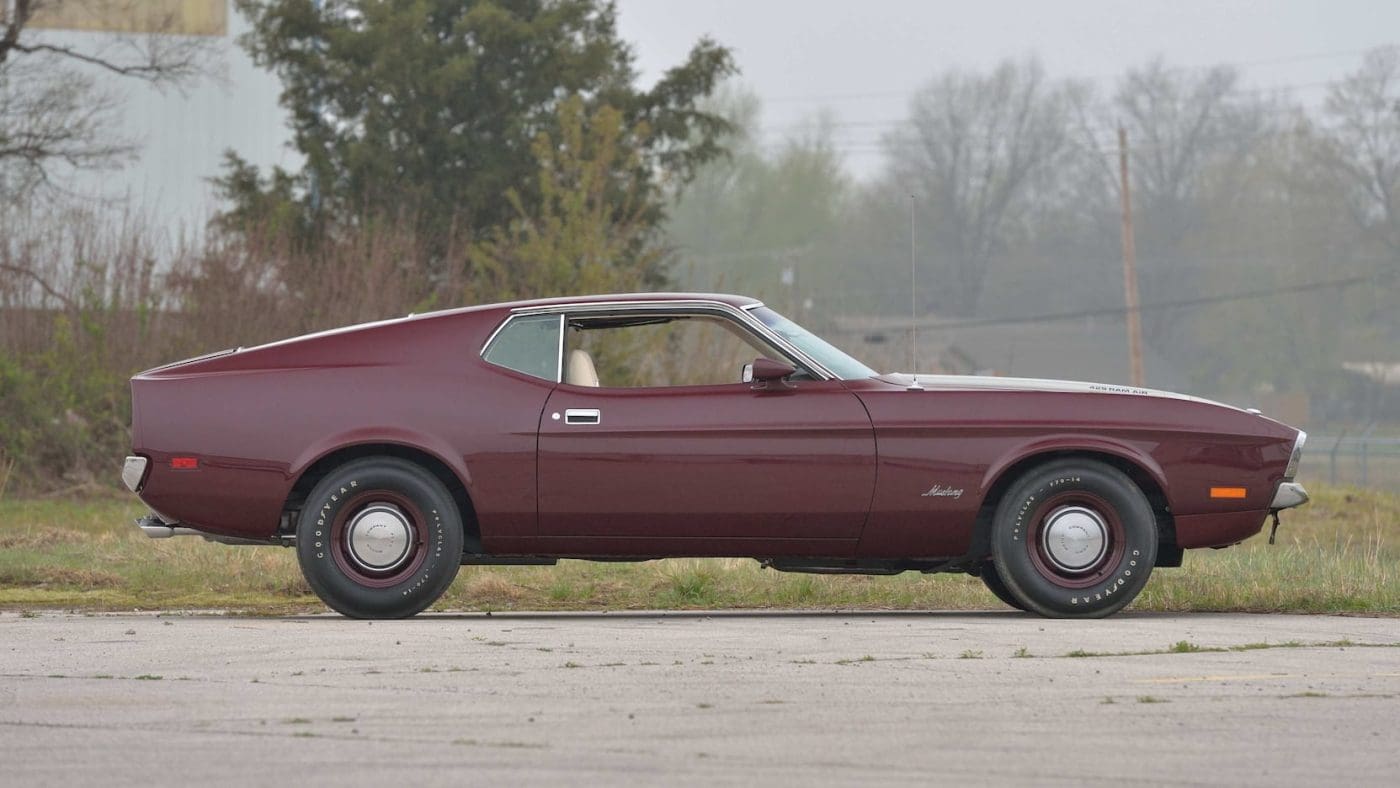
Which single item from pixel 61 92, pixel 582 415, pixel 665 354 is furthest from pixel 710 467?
pixel 61 92

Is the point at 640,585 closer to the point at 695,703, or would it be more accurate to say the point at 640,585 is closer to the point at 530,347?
the point at 530,347

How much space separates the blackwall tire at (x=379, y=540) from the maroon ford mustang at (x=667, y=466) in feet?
0.03

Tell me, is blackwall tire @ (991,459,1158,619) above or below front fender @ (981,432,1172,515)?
below

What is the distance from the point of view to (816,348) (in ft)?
32.4

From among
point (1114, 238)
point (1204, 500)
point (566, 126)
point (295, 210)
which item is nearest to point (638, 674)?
point (1204, 500)

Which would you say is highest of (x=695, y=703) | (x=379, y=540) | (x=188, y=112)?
(x=188, y=112)

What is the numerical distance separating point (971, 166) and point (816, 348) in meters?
83.3

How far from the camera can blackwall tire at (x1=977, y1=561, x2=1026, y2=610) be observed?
10195 millimetres

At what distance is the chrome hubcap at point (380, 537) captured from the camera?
31.3 feet

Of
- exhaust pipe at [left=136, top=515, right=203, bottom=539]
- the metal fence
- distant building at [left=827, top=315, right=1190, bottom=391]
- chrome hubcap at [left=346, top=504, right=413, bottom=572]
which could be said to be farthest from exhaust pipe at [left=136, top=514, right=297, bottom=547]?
distant building at [left=827, top=315, right=1190, bottom=391]

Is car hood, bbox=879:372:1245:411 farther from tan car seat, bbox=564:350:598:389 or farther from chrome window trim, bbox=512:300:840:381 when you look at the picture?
tan car seat, bbox=564:350:598:389

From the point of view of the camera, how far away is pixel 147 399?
31.9 ft

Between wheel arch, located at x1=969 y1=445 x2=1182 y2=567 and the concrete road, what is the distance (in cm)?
53

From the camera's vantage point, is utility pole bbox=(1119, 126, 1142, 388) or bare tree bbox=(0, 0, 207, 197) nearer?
bare tree bbox=(0, 0, 207, 197)
